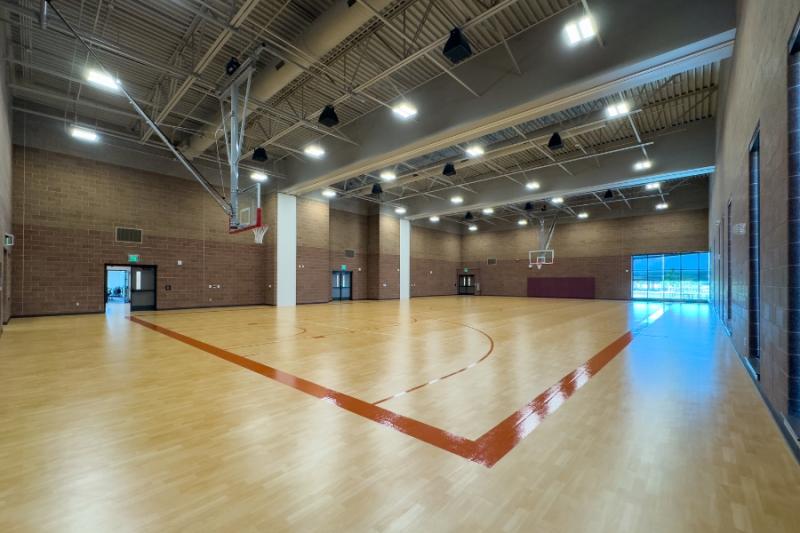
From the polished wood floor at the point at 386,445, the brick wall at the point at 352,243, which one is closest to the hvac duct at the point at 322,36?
the polished wood floor at the point at 386,445

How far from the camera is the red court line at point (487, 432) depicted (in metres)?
2.86

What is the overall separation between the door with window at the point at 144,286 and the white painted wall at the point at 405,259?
14.3 meters

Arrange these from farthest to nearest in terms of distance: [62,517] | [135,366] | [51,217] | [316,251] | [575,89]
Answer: [316,251]
[51,217]
[575,89]
[135,366]
[62,517]

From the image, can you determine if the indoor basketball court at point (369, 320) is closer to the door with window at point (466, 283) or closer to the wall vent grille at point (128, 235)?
the wall vent grille at point (128, 235)

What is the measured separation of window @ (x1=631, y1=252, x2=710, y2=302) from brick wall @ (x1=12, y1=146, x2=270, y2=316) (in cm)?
2325

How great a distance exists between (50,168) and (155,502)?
15.2 m

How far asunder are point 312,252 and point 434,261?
11.8 meters

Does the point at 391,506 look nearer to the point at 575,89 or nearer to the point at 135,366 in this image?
the point at 135,366

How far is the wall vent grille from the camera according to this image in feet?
44.8

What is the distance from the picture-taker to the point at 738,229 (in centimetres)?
606

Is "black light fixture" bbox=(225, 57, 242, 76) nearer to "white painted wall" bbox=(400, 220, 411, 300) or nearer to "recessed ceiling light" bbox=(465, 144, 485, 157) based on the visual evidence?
"recessed ceiling light" bbox=(465, 144, 485, 157)

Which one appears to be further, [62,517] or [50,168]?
[50,168]

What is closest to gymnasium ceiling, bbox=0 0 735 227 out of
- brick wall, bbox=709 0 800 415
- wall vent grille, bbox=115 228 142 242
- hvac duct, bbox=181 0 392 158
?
hvac duct, bbox=181 0 392 158

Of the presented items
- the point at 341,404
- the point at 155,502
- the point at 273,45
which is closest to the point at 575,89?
the point at 273,45
